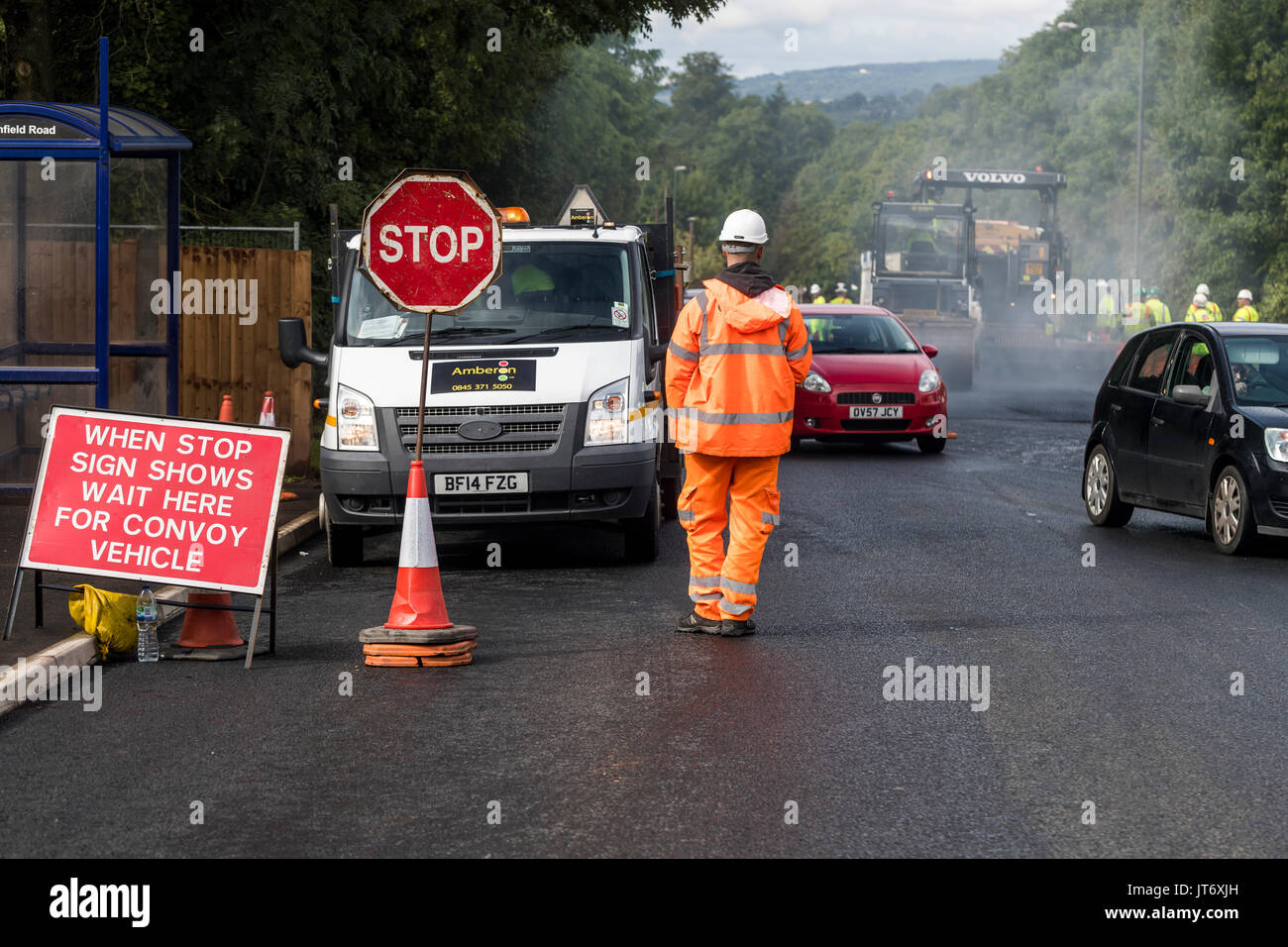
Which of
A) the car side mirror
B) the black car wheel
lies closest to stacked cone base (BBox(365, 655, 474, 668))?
the car side mirror

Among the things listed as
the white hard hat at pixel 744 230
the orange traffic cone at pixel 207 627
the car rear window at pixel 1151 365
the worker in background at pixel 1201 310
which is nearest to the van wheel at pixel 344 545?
the orange traffic cone at pixel 207 627

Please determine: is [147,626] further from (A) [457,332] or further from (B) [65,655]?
(A) [457,332]

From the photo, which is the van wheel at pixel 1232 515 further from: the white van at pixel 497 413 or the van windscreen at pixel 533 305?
the van windscreen at pixel 533 305

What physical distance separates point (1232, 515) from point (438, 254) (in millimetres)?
5888

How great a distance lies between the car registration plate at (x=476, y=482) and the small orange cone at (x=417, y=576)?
259cm

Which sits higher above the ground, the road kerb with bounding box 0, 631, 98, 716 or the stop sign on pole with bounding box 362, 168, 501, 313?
the stop sign on pole with bounding box 362, 168, 501, 313

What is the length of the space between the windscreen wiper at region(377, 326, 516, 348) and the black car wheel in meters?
4.97

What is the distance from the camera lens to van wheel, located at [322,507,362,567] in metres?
11.9

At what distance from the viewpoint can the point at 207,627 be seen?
8.82 metres

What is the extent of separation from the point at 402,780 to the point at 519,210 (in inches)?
321

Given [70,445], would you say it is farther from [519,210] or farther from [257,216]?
[257,216]

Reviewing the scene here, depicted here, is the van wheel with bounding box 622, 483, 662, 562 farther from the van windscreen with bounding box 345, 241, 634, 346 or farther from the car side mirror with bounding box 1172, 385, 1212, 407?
the car side mirror with bounding box 1172, 385, 1212, 407

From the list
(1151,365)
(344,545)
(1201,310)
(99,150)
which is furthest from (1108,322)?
(99,150)
